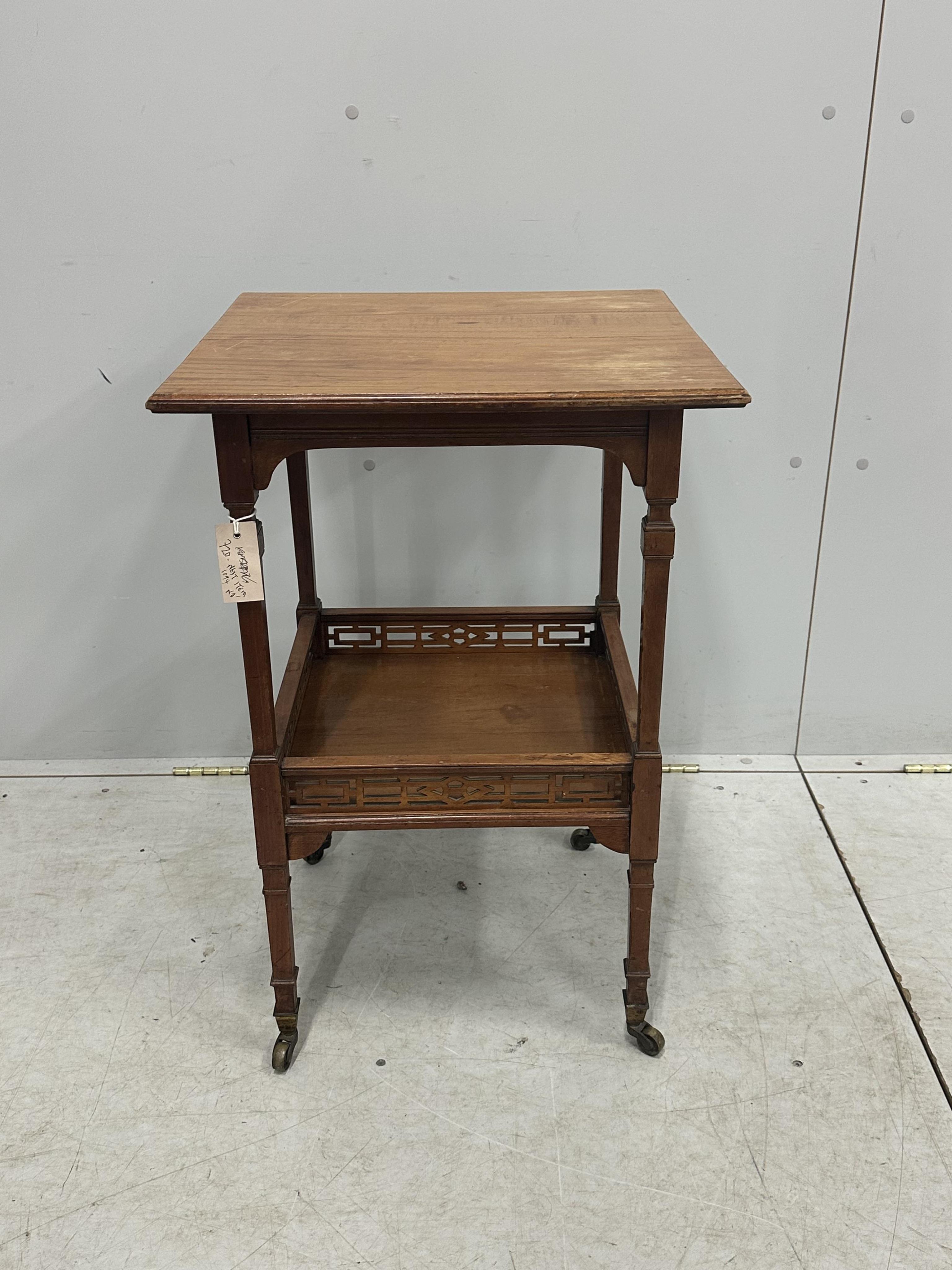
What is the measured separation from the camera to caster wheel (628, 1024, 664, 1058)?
1791 millimetres

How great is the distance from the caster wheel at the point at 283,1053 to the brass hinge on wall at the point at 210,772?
0.86 meters

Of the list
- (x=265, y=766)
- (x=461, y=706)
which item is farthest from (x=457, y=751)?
(x=265, y=766)

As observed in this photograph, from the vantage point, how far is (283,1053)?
177cm

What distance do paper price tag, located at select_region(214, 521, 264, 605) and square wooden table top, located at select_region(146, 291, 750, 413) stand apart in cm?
18

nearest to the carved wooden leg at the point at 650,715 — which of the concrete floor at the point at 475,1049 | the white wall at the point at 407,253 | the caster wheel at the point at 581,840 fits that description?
the concrete floor at the point at 475,1049

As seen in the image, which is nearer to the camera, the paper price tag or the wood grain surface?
the paper price tag

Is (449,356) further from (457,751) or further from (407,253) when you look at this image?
(407,253)

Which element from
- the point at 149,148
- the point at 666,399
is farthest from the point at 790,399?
the point at 149,148

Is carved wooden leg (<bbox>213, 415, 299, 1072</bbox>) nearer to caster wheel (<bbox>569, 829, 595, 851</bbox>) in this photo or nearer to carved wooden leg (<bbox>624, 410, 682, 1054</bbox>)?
carved wooden leg (<bbox>624, 410, 682, 1054</bbox>)

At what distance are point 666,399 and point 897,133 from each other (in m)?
1.09

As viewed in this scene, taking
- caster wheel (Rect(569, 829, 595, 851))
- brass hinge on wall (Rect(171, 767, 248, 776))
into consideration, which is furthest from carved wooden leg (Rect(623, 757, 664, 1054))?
brass hinge on wall (Rect(171, 767, 248, 776))

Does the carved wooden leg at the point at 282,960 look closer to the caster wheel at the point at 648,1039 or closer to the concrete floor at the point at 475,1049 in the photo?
the concrete floor at the point at 475,1049

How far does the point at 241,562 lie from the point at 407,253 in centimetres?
93

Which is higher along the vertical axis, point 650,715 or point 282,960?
point 650,715
